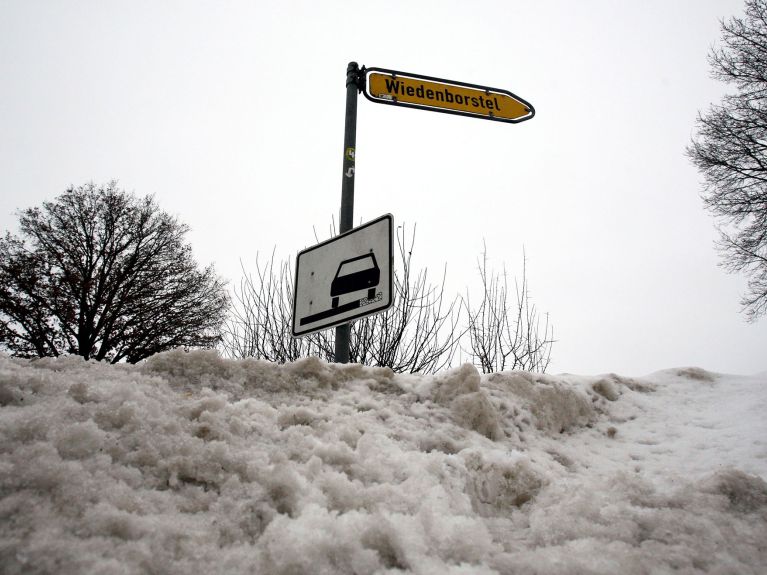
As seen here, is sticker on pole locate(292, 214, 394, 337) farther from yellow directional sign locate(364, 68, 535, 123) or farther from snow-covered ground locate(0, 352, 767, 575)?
yellow directional sign locate(364, 68, 535, 123)

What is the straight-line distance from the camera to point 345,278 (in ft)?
9.78

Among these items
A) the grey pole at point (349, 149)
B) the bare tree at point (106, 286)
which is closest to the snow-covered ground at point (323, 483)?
the grey pole at point (349, 149)

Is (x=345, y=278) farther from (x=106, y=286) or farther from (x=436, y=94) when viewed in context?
(x=106, y=286)

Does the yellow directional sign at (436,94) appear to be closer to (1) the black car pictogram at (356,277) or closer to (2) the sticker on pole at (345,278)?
(2) the sticker on pole at (345,278)

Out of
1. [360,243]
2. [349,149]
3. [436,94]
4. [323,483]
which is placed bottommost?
[323,483]

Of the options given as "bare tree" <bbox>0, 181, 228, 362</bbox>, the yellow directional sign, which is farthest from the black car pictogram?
"bare tree" <bbox>0, 181, 228, 362</bbox>

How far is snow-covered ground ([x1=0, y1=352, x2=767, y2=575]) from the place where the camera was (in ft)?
3.78

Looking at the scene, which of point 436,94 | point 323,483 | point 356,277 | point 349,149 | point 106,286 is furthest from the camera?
point 106,286

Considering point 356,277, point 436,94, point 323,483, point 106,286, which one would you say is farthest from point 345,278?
point 106,286

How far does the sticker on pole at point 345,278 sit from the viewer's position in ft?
9.23

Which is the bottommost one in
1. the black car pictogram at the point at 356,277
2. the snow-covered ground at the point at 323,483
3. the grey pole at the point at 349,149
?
the snow-covered ground at the point at 323,483

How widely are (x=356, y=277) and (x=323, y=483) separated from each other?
159cm

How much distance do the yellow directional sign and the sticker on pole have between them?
54.9 inches

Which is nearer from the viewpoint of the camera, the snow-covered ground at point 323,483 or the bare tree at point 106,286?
the snow-covered ground at point 323,483
